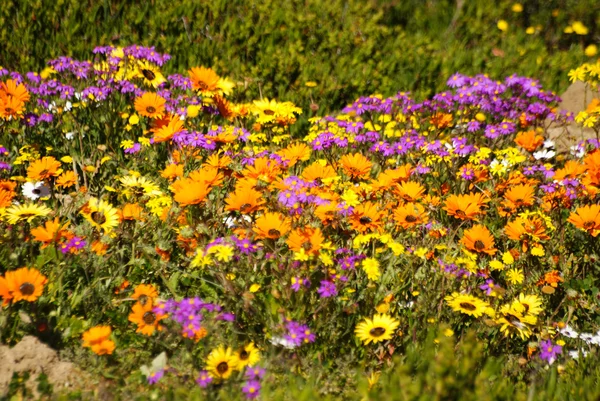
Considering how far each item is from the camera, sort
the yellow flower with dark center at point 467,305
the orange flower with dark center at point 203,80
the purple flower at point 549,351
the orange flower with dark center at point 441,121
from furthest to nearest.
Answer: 1. the orange flower with dark center at point 441,121
2. the orange flower with dark center at point 203,80
3. the purple flower at point 549,351
4. the yellow flower with dark center at point 467,305

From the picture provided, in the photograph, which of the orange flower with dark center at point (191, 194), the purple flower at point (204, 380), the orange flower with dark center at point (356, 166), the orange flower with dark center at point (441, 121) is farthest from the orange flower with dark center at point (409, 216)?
the orange flower with dark center at point (441, 121)

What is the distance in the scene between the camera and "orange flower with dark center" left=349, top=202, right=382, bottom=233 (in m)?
2.59

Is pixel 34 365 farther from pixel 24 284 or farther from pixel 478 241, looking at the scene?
pixel 478 241

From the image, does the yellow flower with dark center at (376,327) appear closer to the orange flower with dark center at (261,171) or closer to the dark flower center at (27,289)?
the orange flower with dark center at (261,171)

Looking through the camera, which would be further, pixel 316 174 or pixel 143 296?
pixel 316 174

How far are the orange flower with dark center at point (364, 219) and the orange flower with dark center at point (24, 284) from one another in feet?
4.11

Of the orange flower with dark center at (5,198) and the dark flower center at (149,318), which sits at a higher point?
the orange flower with dark center at (5,198)

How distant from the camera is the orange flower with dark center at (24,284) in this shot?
2172 mm

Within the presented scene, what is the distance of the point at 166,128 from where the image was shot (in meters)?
3.25

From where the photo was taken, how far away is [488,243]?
2680 millimetres

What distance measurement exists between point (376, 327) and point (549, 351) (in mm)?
771

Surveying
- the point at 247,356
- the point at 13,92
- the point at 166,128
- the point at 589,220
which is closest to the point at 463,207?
the point at 589,220

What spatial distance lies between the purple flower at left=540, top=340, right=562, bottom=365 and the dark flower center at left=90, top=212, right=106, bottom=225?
1944mm

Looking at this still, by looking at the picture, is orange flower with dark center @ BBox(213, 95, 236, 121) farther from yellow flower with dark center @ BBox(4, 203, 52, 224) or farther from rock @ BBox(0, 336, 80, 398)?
rock @ BBox(0, 336, 80, 398)
